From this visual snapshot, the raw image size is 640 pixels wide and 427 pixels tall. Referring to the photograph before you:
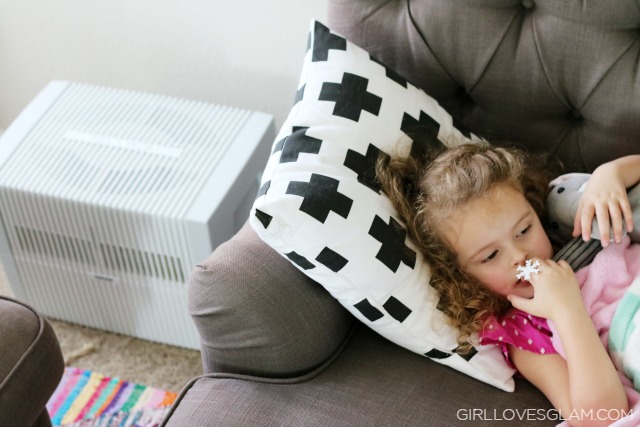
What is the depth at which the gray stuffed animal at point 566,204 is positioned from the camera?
1228mm

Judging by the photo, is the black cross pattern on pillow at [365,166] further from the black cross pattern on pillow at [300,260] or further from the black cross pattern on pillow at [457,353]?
the black cross pattern on pillow at [457,353]

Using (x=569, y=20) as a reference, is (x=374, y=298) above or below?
below

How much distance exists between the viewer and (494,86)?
1355 mm

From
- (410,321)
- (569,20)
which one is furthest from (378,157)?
(569,20)

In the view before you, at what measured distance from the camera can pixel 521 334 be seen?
1.20 m

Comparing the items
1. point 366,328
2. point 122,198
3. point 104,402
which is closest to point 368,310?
point 366,328

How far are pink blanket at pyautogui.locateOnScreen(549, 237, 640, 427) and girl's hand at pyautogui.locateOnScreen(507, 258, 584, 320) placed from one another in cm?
4

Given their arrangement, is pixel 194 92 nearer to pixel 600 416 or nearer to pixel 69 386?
pixel 69 386

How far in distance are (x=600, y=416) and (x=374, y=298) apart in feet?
1.10

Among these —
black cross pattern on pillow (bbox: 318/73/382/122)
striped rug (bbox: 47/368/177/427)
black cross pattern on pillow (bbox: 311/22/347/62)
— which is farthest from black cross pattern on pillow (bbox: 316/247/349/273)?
striped rug (bbox: 47/368/177/427)

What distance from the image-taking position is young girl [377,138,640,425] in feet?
3.80

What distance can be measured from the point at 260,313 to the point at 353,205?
20 cm

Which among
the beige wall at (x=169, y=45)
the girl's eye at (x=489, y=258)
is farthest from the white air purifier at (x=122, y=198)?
the girl's eye at (x=489, y=258)

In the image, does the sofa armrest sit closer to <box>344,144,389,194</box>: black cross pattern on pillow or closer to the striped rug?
<box>344,144,389,194</box>: black cross pattern on pillow
